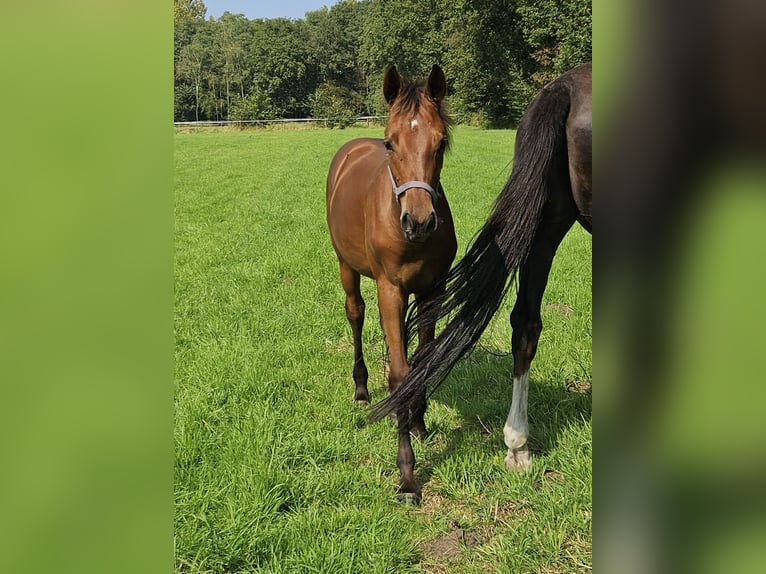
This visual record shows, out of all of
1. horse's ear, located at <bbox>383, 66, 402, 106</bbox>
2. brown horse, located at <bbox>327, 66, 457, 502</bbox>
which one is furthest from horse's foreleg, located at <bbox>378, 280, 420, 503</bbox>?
horse's ear, located at <bbox>383, 66, 402, 106</bbox>

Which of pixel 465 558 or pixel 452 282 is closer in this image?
pixel 465 558

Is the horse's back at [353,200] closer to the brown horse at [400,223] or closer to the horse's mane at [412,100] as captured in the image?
the brown horse at [400,223]

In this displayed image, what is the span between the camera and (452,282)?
2.55 m

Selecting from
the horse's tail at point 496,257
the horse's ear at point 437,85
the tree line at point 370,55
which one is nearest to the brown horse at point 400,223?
the horse's ear at point 437,85

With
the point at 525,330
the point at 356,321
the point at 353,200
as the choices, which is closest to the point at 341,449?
the point at 356,321

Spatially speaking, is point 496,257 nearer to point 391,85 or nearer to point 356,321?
point 391,85

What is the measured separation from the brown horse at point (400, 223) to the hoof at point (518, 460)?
1.74 feet

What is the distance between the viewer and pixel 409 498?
262cm

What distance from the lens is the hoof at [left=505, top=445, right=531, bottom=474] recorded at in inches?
111
